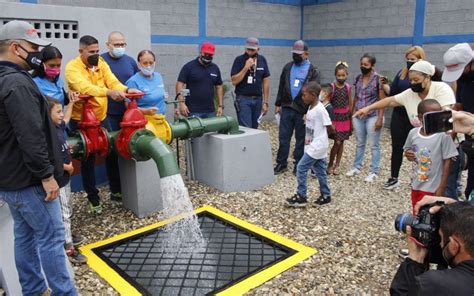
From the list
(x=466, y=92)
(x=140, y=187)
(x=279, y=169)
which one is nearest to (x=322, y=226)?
(x=466, y=92)

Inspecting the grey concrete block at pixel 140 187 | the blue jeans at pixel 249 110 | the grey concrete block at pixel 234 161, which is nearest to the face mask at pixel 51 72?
the grey concrete block at pixel 140 187

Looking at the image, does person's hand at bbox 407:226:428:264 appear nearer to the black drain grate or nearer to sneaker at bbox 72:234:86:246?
the black drain grate

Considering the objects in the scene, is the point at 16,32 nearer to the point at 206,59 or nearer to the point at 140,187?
the point at 140,187

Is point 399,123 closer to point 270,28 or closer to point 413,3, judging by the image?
point 413,3

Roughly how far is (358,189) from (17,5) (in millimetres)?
4118

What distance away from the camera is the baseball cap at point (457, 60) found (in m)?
2.96

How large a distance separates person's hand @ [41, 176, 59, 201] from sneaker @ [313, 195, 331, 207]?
2.80m

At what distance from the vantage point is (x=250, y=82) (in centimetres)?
565

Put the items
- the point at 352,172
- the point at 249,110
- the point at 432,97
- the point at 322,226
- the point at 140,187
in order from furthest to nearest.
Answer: the point at 249,110, the point at 352,172, the point at 140,187, the point at 322,226, the point at 432,97

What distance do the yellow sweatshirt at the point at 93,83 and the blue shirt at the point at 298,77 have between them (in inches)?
88.4

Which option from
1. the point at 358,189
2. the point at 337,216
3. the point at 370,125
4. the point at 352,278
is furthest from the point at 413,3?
the point at 352,278

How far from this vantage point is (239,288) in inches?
109

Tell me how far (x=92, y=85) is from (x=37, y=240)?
73.0 inches

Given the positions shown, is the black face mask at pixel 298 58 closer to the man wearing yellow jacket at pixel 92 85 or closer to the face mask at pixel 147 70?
the face mask at pixel 147 70
